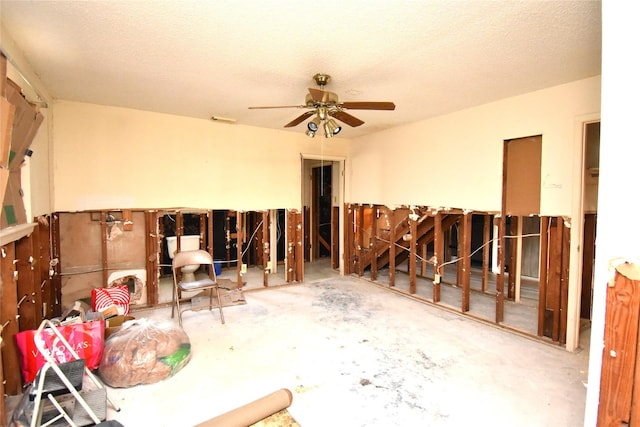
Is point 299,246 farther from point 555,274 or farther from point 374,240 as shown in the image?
point 555,274

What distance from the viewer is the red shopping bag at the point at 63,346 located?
200cm

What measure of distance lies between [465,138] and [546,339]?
2117 millimetres

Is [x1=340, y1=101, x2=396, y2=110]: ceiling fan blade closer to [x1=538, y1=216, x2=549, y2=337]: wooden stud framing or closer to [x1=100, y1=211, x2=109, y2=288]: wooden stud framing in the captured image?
[x1=538, y1=216, x2=549, y2=337]: wooden stud framing

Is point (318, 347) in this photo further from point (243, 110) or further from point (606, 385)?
point (243, 110)

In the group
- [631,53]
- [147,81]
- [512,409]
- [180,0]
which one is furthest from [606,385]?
[147,81]

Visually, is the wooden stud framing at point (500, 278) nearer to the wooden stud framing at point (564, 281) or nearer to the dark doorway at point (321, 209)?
the wooden stud framing at point (564, 281)

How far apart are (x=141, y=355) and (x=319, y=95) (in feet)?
7.28

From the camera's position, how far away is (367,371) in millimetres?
2316

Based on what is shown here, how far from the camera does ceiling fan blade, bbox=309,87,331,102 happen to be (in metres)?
2.20

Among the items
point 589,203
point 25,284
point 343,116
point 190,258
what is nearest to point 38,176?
point 25,284

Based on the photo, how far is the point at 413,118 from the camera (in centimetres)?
387

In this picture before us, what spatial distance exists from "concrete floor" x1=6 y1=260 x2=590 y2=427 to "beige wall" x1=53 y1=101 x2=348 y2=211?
1419mm

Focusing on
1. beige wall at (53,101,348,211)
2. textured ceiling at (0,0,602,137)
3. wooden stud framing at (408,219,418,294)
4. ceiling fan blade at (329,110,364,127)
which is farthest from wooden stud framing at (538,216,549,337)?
beige wall at (53,101,348,211)

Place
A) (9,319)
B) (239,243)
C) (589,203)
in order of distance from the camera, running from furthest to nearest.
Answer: (239,243) < (589,203) < (9,319)
